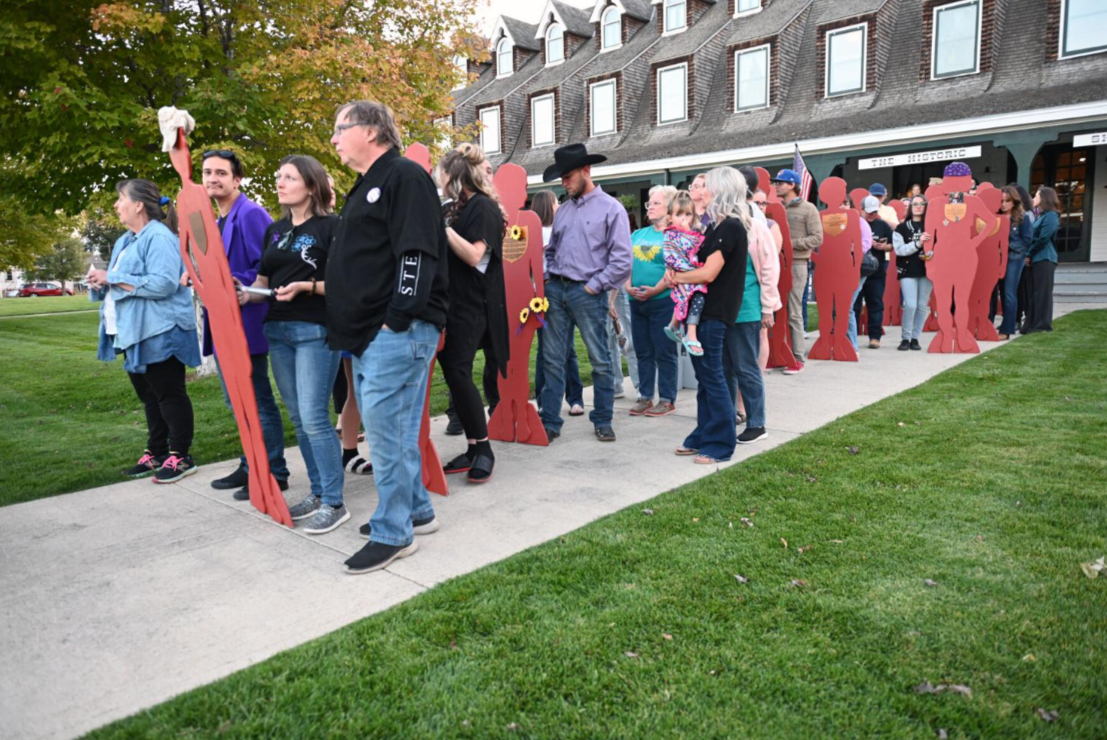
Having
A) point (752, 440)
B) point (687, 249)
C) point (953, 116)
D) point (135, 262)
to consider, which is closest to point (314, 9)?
point (135, 262)

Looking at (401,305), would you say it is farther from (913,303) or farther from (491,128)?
(491,128)

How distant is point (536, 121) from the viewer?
1029 inches

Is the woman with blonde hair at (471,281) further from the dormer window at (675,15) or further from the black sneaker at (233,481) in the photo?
the dormer window at (675,15)

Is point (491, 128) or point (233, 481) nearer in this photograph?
point (233, 481)

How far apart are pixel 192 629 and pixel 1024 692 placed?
9.55 feet

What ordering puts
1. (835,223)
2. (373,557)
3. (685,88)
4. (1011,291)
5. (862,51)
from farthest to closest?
(685,88)
(862,51)
(1011,291)
(835,223)
(373,557)

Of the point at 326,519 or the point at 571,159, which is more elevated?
the point at 571,159

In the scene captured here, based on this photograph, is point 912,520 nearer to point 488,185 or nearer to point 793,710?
point 793,710

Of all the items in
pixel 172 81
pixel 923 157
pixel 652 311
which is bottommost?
pixel 652 311

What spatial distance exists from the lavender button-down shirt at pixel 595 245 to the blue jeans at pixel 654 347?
85 cm

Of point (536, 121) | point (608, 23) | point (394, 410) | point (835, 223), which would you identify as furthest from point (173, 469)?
point (608, 23)

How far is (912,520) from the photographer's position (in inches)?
159

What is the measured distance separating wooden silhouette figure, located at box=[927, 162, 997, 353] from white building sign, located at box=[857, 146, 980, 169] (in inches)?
322

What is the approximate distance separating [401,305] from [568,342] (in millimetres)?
2906
